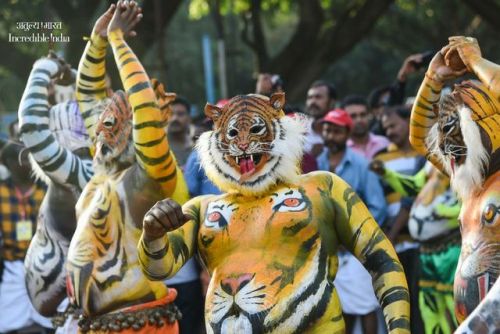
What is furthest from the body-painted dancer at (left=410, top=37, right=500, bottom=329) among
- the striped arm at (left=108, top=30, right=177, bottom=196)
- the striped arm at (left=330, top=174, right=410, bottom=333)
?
the striped arm at (left=108, top=30, right=177, bottom=196)

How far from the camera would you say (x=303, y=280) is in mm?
5270

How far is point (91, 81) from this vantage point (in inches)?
285

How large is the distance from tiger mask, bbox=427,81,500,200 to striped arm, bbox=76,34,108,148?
2.28m

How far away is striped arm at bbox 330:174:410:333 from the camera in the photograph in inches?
202

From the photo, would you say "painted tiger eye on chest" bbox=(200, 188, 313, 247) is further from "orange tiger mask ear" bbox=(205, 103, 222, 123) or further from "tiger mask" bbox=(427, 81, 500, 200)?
"tiger mask" bbox=(427, 81, 500, 200)

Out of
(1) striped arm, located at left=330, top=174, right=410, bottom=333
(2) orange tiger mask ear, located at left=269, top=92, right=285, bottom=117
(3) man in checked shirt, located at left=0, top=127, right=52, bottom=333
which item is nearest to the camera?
(1) striped arm, located at left=330, top=174, right=410, bottom=333

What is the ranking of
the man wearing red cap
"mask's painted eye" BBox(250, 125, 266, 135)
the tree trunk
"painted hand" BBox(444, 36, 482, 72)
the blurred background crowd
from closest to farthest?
"mask's painted eye" BBox(250, 125, 266, 135)
"painted hand" BBox(444, 36, 482, 72)
the blurred background crowd
the man wearing red cap
the tree trunk

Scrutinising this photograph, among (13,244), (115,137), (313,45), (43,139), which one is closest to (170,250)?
(115,137)

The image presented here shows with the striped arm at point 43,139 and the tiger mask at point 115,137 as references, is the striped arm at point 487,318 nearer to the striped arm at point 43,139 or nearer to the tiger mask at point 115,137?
the tiger mask at point 115,137

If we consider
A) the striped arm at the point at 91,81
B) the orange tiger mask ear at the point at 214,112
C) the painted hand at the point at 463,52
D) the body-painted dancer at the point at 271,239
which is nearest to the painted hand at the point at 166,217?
the body-painted dancer at the point at 271,239

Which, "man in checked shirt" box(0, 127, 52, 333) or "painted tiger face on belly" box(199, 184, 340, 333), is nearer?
"painted tiger face on belly" box(199, 184, 340, 333)

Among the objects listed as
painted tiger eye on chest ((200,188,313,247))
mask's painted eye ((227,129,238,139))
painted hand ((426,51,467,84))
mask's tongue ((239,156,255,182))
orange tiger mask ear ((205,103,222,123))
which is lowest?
painted tiger eye on chest ((200,188,313,247))

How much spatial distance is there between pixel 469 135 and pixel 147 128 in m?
1.77

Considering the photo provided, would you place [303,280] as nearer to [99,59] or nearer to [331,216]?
[331,216]
